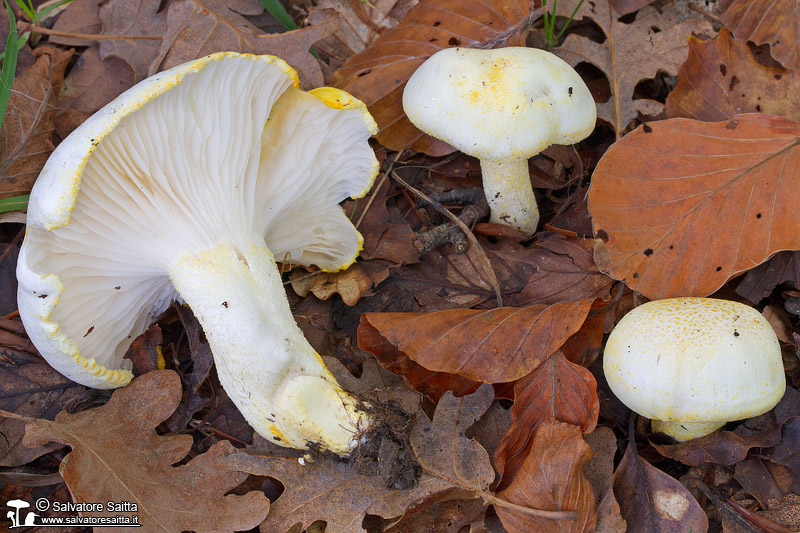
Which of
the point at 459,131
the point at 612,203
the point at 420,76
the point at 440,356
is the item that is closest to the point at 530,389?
the point at 440,356

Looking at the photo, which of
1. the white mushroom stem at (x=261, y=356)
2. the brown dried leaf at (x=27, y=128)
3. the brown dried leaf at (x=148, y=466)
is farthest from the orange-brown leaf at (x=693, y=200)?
the brown dried leaf at (x=27, y=128)

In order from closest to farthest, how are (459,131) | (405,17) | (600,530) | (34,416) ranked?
1. (600,530)
2. (459,131)
3. (34,416)
4. (405,17)

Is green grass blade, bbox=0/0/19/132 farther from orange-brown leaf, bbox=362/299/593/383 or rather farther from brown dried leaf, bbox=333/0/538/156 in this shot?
orange-brown leaf, bbox=362/299/593/383

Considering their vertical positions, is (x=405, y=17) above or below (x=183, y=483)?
above

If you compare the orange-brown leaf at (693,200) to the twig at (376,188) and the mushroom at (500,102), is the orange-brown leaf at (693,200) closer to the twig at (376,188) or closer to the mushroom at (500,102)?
the mushroom at (500,102)

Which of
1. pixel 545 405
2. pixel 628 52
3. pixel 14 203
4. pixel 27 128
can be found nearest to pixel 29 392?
pixel 14 203

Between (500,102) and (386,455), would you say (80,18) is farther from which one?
(386,455)

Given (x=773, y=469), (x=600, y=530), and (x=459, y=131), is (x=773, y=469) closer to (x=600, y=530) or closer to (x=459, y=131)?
(x=600, y=530)
